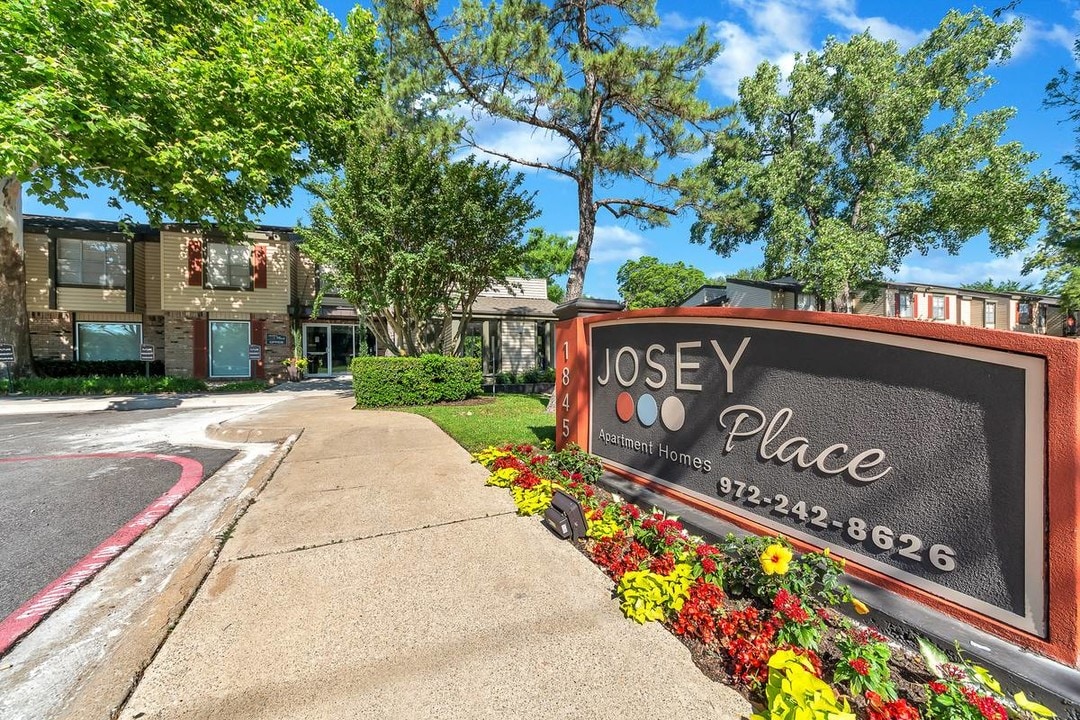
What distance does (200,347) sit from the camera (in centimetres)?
1742

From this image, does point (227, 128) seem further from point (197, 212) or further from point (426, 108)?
point (426, 108)

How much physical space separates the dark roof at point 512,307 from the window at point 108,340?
14930 millimetres

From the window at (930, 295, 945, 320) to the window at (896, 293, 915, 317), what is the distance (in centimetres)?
184

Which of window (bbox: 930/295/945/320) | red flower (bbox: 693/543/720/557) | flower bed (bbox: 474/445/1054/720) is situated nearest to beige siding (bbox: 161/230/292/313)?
flower bed (bbox: 474/445/1054/720)

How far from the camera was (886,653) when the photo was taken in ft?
6.04

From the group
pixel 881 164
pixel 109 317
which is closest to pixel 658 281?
pixel 881 164

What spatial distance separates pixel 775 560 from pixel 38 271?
2620cm

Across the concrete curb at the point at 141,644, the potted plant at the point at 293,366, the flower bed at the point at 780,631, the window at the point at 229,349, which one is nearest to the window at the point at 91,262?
the window at the point at 229,349

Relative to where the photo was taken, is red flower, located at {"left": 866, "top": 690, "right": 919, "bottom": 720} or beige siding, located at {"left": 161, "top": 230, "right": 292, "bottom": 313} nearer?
red flower, located at {"left": 866, "top": 690, "right": 919, "bottom": 720}

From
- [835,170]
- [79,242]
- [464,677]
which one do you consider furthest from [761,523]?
[79,242]

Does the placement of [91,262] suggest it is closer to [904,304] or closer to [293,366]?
[293,366]

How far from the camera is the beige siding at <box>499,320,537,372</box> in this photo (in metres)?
17.4

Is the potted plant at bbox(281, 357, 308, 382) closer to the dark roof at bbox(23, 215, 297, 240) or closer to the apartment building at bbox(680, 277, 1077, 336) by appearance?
the dark roof at bbox(23, 215, 297, 240)

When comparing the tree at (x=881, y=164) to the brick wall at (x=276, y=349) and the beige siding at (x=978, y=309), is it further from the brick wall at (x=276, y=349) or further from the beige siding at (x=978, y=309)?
the brick wall at (x=276, y=349)
